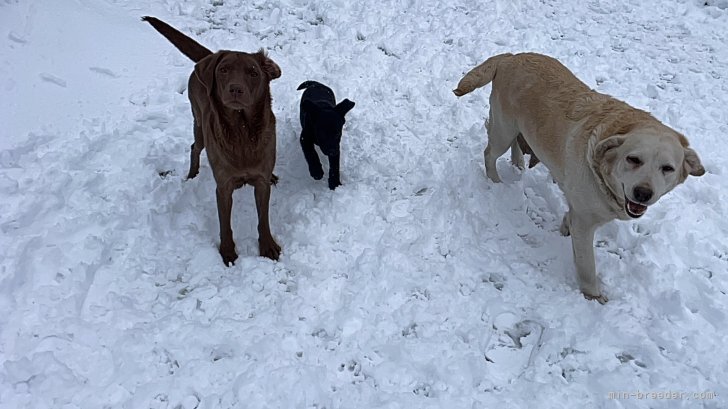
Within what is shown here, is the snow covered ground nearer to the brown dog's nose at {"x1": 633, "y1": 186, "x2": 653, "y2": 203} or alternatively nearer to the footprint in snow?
the footprint in snow

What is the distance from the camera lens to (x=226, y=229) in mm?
3527

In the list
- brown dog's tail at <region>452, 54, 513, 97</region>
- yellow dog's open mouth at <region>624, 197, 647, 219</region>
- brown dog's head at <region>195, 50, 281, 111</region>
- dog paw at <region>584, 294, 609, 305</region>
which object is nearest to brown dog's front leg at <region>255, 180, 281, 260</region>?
brown dog's head at <region>195, 50, 281, 111</region>

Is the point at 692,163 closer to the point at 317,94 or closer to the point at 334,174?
the point at 334,174

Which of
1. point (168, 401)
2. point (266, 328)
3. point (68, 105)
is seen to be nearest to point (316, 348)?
point (266, 328)

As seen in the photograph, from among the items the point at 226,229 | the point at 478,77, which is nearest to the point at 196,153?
the point at 226,229

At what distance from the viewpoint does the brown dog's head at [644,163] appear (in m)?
2.55

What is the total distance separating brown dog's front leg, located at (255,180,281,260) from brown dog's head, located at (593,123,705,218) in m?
2.19

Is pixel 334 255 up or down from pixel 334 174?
down

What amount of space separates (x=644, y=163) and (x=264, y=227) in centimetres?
242

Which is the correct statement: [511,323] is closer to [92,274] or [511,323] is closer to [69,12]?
[92,274]

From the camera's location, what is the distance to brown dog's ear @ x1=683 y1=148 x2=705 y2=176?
2.65 metres

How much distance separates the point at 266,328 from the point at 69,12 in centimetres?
449

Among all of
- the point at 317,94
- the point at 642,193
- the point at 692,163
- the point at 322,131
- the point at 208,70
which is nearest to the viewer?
the point at 642,193

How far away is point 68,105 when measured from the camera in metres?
4.39
